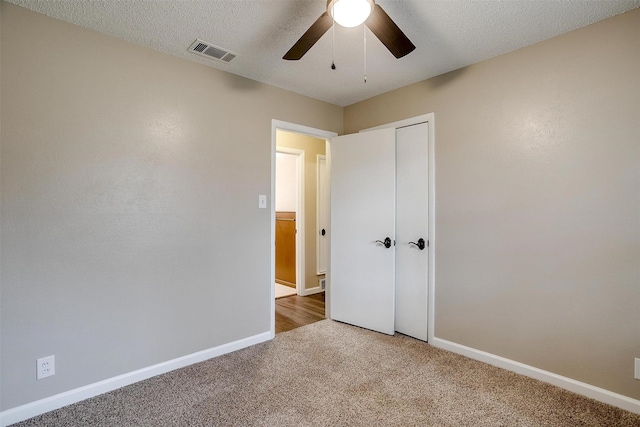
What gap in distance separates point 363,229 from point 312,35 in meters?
2.08

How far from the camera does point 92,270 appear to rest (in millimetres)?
2113

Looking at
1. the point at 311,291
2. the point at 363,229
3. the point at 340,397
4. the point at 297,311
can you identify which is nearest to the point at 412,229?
the point at 363,229

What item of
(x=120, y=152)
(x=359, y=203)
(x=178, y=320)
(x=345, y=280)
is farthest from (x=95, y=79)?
(x=345, y=280)

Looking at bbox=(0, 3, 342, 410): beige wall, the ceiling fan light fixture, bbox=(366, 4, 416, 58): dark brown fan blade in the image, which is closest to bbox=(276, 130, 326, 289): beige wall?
bbox=(0, 3, 342, 410): beige wall

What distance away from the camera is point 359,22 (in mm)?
1516

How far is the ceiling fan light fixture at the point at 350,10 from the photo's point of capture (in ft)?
4.65

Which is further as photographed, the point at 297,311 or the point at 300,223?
the point at 300,223

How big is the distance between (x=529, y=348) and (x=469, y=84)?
2.14 m

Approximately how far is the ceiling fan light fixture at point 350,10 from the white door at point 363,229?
5.73 feet

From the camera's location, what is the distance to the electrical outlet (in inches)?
75.7

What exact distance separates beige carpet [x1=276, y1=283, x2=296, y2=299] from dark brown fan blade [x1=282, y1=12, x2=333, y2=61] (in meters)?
3.49

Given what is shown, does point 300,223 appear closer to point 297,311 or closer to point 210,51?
point 297,311

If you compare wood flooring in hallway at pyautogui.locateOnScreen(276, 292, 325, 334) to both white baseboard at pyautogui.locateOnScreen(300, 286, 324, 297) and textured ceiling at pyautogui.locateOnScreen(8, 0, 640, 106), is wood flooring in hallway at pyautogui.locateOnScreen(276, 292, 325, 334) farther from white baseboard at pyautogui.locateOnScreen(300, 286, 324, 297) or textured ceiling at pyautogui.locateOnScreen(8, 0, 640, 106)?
textured ceiling at pyautogui.locateOnScreen(8, 0, 640, 106)

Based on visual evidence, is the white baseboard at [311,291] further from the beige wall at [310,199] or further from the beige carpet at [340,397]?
the beige carpet at [340,397]
